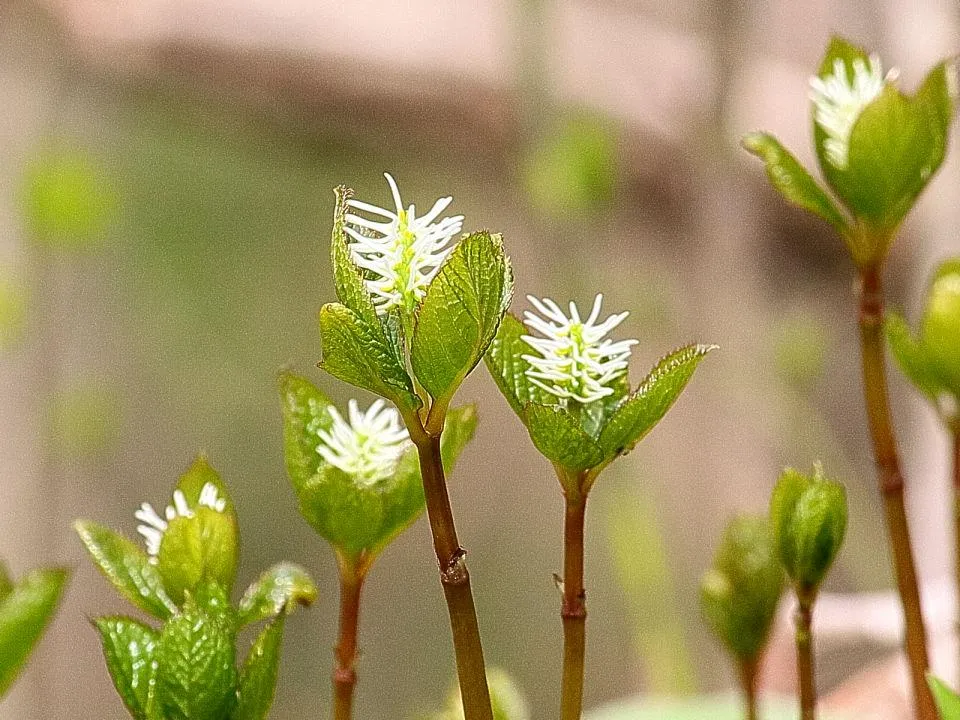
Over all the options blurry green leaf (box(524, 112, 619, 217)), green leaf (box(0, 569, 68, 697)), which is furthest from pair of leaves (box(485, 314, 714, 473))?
blurry green leaf (box(524, 112, 619, 217))

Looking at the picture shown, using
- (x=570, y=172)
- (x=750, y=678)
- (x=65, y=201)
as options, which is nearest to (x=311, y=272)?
(x=65, y=201)

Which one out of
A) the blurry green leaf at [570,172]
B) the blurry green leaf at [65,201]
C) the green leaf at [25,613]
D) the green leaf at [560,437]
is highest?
the blurry green leaf at [65,201]

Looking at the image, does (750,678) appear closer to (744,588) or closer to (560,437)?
(744,588)

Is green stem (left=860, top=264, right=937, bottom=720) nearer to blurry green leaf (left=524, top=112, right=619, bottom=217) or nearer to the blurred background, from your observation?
blurry green leaf (left=524, top=112, right=619, bottom=217)

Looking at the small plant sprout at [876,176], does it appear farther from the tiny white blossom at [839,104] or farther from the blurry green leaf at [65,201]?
the blurry green leaf at [65,201]

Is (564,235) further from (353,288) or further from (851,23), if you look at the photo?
(353,288)

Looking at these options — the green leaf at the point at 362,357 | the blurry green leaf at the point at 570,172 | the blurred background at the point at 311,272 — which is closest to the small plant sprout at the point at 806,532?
the green leaf at the point at 362,357
